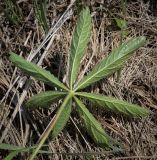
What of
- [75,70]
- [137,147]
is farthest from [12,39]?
[137,147]

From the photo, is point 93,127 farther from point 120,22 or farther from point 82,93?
point 120,22

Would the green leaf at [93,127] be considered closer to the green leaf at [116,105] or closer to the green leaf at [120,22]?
the green leaf at [116,105]

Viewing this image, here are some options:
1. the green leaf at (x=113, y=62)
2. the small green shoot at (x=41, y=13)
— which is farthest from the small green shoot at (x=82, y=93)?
the small green shoot at (x=41, y=13)

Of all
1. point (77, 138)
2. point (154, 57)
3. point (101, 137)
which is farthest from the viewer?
point (154, 57)

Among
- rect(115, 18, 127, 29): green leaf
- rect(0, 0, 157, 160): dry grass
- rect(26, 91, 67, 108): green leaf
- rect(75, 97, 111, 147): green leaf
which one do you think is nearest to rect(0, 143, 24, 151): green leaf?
rect(0, 0, 157, 160): dry grass

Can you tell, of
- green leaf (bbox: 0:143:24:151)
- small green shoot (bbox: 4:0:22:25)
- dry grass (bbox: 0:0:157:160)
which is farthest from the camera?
small green shoot (bbox: 4:0:22:25)

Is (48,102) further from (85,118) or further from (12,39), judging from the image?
(12,39)

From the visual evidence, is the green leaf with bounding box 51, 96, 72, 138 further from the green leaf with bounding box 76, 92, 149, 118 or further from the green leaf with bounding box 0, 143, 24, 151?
the green leaf with bounding box 0, 143, 24, 151
